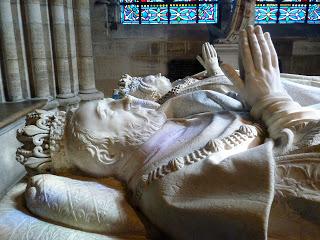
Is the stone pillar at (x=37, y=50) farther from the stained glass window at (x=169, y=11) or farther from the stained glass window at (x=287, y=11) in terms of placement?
the stained glass window at (x=287, y=11)

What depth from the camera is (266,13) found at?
15.0 ft

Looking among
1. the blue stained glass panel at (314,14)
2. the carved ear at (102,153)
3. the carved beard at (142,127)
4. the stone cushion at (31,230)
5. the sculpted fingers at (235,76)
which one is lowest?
the stone cushion at (31,230)

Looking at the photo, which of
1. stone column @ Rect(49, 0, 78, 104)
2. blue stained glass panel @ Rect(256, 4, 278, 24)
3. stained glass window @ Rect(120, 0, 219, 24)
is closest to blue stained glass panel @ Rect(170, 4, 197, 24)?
stained glass window @ Rect(120, 0, 219, 24)

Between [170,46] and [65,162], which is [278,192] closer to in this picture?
[65,162]

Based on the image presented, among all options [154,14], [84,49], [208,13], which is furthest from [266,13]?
[84,49]

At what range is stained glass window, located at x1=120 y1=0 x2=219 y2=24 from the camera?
461 cm

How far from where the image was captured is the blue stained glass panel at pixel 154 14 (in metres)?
4.66

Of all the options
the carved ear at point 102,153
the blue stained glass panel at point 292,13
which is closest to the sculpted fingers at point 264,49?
the carved ear at point 102,153

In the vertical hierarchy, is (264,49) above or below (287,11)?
below

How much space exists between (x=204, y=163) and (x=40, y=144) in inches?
20.1

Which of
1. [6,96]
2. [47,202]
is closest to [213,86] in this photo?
[47,202]

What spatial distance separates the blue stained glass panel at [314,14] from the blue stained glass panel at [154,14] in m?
2.25

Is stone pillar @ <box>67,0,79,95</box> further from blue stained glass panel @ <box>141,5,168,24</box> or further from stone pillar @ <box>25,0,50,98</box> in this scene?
blue stained glass panel @ <box>141,5,168,24</box>

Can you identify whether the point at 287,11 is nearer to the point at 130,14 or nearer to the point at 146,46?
the point at 146,46
